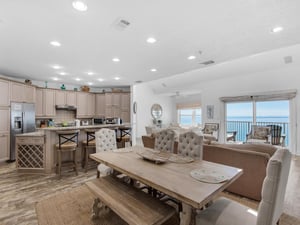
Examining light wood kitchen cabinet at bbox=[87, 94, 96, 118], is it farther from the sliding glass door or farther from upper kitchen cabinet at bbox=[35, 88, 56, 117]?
the sliding glass door

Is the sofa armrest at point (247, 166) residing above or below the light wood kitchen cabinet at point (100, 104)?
below

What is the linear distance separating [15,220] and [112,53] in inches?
124

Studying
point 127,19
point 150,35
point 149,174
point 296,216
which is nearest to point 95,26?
point 127,19

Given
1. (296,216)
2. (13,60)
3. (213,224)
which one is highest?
(13,60)

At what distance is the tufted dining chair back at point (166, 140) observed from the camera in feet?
9.17

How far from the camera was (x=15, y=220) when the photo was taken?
82.4 inches

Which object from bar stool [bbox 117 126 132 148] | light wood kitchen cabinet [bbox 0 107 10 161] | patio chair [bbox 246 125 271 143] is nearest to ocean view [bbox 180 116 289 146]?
patio chair [bbox 246 125 271 143]

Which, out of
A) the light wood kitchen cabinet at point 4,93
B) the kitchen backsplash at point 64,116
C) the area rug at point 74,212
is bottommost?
the area rug at point 74,212

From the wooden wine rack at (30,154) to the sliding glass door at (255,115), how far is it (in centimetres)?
673

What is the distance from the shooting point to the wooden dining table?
1.29 m

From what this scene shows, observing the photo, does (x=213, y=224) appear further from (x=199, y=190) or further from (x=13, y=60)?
(x=13, y=60)

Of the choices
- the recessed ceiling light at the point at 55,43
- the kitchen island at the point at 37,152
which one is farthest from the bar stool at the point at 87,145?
the recessed ceiling light at the point at 55,43

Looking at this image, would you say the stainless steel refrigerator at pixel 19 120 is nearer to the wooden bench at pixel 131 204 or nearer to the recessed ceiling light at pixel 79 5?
the wooden bench at pixel 131 204

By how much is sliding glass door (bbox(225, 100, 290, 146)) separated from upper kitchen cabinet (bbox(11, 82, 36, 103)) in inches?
294
